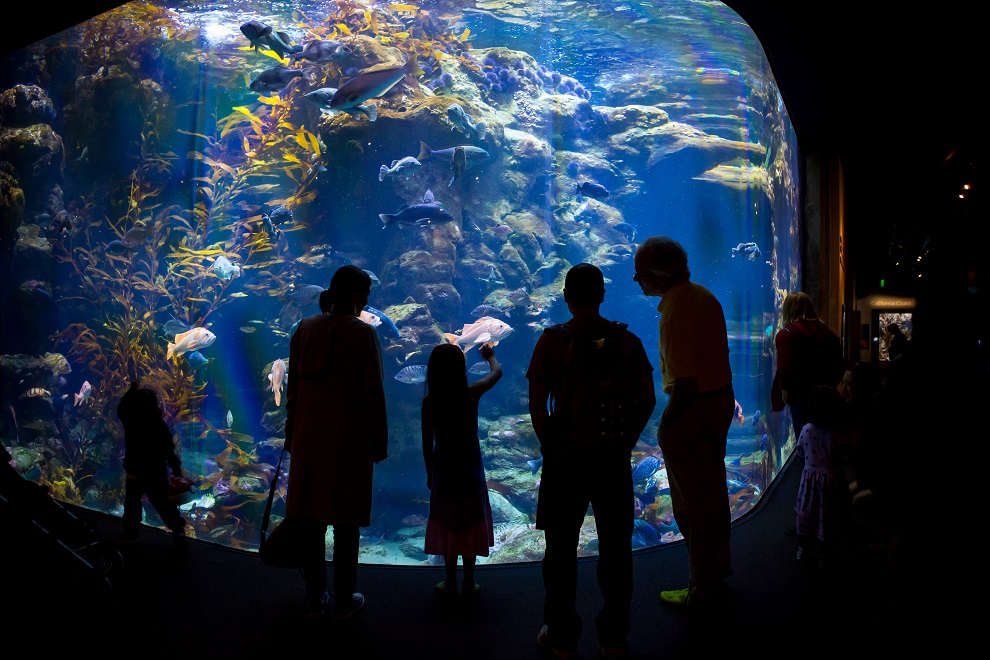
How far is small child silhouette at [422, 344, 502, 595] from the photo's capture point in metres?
3.09

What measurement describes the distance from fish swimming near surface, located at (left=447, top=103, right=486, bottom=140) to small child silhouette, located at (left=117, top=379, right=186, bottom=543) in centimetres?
800

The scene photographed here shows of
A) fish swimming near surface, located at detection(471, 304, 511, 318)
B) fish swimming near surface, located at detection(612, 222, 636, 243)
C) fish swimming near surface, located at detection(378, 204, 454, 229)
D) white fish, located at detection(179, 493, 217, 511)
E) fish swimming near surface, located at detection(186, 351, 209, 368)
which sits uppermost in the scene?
fish swimming near surface, located at detection(612, 222, 636, 243)

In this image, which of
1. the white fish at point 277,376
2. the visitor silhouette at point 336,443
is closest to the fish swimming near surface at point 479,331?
the white fish at point 277,376

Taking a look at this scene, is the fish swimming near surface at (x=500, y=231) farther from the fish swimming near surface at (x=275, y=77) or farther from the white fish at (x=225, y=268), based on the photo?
the fish swimming near surface at (x=275, y=77)

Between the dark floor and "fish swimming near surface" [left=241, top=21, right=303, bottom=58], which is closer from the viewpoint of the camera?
the dark floor

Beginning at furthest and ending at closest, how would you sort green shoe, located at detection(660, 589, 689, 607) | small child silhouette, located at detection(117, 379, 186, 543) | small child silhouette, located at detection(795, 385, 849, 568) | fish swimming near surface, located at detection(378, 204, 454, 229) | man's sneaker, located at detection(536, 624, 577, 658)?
fish swimming near surface, located at detection(378, 204, 454, 229)
small child silhouette, located at detection(117, 379, 186, 543)
small child silhouette, located at detection(795, 385, 849, 568)
green shoe, located at detection(660, 589, 689, 607)
man's sneaker, located at detection(536, 624, 577, 658)

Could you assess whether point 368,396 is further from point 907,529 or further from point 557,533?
point 907,529

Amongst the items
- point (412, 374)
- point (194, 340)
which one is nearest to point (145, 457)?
point (194, 340)

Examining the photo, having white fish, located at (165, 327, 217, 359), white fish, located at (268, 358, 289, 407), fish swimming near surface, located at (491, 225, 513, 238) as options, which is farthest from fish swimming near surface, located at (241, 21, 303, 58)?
fish swimming near surface, located at (491, 225, 513, 238)

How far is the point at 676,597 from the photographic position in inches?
117

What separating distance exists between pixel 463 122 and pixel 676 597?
9.85 meters

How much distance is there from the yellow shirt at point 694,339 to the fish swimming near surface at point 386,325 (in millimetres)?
5878

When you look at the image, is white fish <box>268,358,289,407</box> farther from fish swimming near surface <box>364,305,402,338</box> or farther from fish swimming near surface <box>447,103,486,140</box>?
fish swimming near surface <box>447,103,486,140</box>

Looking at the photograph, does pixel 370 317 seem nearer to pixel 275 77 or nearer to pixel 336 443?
pixel 275 77
